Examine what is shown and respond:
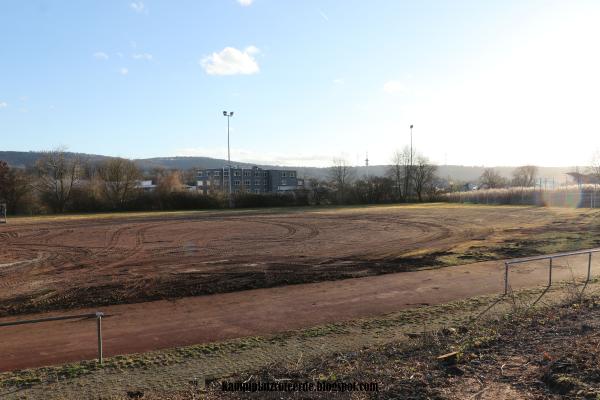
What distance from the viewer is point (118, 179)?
68250mm

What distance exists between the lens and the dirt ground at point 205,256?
1433 cm

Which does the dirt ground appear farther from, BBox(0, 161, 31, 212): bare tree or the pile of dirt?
BBox(0, 161, 31, 212): bare tree

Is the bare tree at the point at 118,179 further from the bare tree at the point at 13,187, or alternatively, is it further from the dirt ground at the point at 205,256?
the dirt ground at the point at 205,256

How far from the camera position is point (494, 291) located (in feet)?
44.2

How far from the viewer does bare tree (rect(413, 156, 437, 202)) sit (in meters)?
86.4

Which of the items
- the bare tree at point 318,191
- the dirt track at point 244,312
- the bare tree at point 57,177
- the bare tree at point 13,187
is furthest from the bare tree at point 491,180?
the dirt track at point 244,312

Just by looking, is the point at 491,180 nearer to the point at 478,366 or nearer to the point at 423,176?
the point at 423,176

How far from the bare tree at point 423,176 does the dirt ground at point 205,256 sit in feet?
172

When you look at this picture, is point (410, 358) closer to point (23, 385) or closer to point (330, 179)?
point (23, 385)

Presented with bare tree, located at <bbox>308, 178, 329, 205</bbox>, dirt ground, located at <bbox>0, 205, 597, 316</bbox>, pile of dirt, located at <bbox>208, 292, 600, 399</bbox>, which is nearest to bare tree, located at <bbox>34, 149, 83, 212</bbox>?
dirt ground, located at <bbox>0, 205, 597, 316</bbox>

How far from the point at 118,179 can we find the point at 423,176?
181 feet

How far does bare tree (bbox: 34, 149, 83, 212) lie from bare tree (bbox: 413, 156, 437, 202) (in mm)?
59798

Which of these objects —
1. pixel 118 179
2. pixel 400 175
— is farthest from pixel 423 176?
pixel 118 179

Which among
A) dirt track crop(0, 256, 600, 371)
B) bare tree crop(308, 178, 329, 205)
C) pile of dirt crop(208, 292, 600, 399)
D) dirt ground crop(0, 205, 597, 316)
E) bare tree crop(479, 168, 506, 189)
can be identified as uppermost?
bare tree crop(479, 168, 506, 189)
